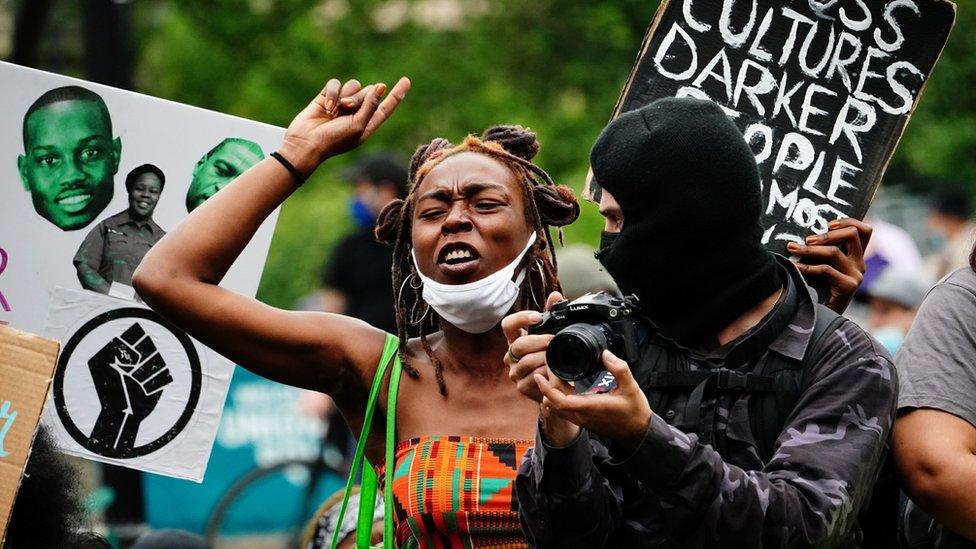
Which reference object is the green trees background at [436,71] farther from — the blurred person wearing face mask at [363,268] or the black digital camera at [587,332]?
the black digital camera at [587,332]

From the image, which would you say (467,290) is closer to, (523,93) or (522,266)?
(522,266)

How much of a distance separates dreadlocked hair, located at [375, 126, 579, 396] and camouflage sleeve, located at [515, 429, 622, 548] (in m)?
1.02

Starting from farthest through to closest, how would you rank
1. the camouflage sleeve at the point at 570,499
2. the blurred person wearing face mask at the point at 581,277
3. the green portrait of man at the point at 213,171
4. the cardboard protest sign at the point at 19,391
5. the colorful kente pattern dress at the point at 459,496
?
the blurred person wearing face mask at the point at 581,277 < the green portrait of man at the point at 213,171 < the colorful kente pattern dress at the point at 459,496 < the cardboard protest sign at the point at 19,391 < the camouflage sleeve at the point at 570,499

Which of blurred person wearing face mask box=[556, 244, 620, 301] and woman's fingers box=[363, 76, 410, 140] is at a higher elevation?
woman's fingers box=[363, 76, 410, 140]

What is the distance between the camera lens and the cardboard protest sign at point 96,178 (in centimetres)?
420

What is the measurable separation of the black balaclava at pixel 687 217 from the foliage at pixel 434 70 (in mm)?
11174

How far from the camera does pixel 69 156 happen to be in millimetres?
4262

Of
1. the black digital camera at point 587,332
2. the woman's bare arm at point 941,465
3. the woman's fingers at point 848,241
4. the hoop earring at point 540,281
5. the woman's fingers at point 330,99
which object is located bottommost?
the hoop earring at point 540,281

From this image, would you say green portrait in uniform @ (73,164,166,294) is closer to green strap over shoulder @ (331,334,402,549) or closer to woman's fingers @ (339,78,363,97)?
woman's fingers @ (339,78,363,97)

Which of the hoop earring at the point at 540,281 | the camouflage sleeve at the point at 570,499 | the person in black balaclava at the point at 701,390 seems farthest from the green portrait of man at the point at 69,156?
the camouflage sleeve at the point at 570,499

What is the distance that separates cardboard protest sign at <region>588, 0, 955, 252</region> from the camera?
3955 mm

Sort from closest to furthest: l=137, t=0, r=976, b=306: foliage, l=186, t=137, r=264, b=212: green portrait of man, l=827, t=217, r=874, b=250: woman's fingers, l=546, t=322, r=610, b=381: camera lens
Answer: l=546, t=322, r=610, b=381: camera lens
l=827, t=217, r=874, b=250: woman's fingers
l=186, t=137, r=264, b=212: green portrait of man
l=137, t=0, r=976, b=306: foliage

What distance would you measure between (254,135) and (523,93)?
1202 centimetres

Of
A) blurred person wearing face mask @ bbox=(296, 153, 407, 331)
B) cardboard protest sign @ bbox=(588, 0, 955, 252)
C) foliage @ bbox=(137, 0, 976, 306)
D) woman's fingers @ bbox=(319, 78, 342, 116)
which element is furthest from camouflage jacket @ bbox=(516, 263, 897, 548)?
foliage @ bbox=(137, 0, 976, 306)
